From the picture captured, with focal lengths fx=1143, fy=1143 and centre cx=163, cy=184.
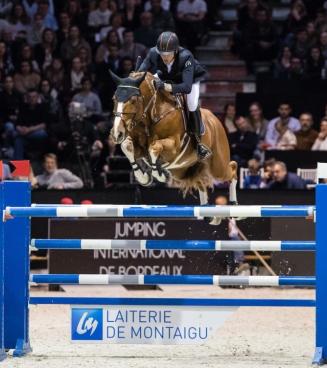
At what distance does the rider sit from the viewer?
9891 millimetres

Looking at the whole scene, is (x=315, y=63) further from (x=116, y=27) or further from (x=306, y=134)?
(x=116, y=27)

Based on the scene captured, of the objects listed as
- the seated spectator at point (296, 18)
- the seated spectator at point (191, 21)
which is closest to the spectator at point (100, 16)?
the seated spectator at point (191, 21)

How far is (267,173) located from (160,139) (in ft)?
17.5

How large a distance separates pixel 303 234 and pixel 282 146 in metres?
2.28

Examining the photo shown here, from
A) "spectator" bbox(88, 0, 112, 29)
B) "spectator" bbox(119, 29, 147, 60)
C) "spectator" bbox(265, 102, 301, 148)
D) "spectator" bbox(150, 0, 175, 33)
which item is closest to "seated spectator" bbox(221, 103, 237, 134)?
"spectator" bbox(265, 102, 301, 148)

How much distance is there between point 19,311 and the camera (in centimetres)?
909

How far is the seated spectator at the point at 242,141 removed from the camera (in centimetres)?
1638

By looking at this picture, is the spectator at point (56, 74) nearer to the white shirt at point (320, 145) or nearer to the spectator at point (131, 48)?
the spectator at point (131, 48)

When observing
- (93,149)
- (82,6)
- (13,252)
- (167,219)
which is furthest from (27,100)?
(13,252)

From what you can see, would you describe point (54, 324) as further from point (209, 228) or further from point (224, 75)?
point (224, 75)

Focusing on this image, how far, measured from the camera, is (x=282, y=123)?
16.6 m

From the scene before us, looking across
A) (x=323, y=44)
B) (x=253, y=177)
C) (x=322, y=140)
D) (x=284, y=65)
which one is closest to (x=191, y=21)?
(x=284, y=65)

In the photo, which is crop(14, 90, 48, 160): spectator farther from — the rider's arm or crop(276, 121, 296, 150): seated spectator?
the rider's arm

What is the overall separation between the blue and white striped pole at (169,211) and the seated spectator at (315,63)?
944 cm
